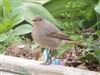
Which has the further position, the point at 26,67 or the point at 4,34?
the point at 4,34

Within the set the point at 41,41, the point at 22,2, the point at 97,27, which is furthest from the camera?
the point at 22,2

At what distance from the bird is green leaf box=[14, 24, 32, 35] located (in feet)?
3.49

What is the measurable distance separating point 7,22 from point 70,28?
0.80 m

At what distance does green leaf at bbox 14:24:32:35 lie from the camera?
6.93 metres

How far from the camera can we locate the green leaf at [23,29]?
693 cm

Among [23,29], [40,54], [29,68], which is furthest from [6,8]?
[29,68]

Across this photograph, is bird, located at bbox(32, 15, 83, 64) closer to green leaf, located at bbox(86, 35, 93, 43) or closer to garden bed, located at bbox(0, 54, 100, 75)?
garden bed, located at bbox(0, 54, 100, 75)

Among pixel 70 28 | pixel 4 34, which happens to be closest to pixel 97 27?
pixel 70 28

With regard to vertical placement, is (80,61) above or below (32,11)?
below

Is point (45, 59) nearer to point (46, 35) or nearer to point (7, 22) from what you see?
point (46, 35)

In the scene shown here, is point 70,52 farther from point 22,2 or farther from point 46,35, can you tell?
point 22,2

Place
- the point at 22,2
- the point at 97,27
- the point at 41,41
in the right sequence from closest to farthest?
the point at 41,41 → the point at 97,27 → the point at 22,2

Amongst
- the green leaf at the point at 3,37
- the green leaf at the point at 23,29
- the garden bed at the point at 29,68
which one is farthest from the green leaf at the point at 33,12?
the garden bed at the point at 29,68

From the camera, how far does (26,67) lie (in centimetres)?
583
